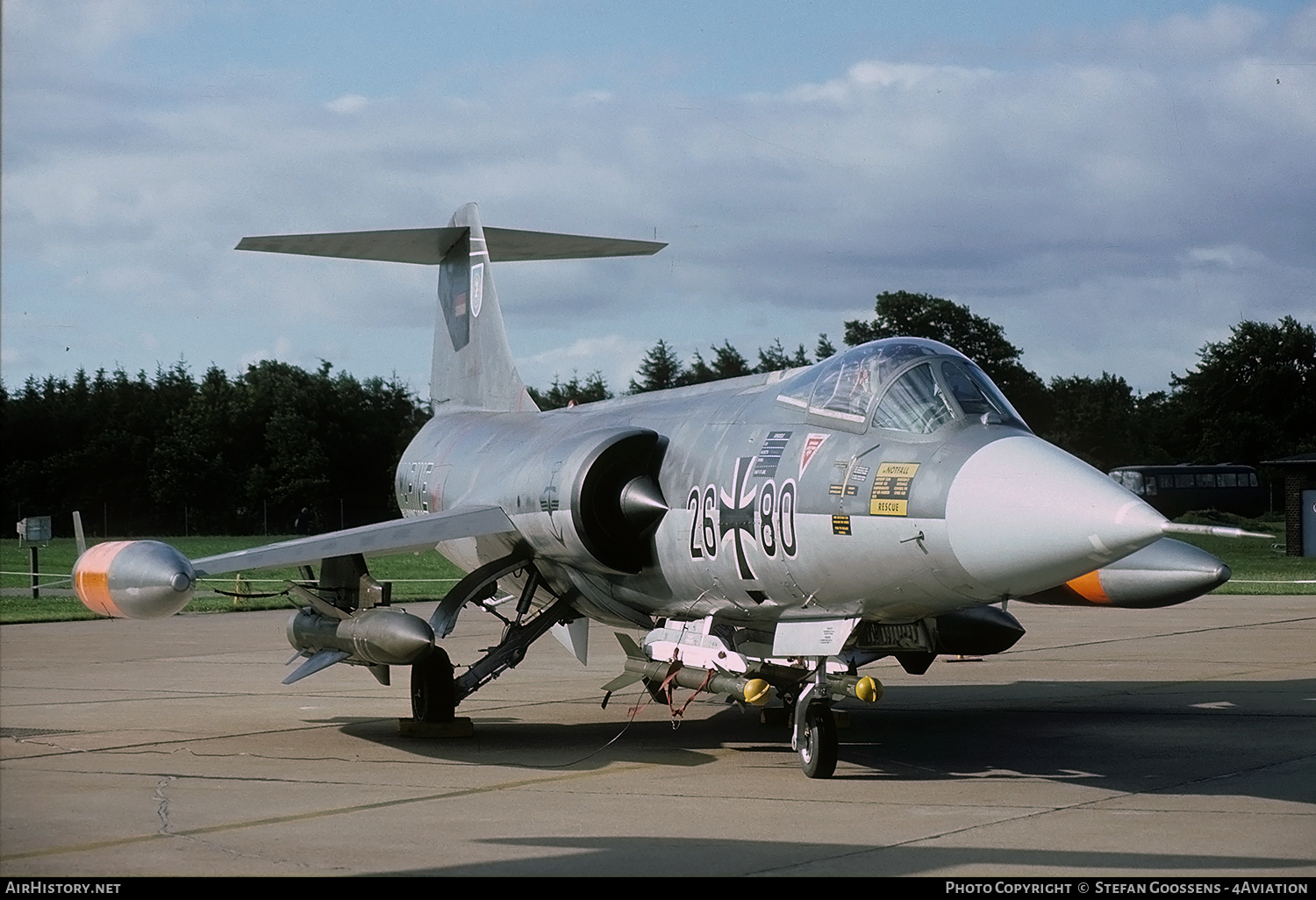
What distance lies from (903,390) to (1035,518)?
1563 millimetres

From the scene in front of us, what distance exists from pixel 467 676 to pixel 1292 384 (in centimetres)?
7303

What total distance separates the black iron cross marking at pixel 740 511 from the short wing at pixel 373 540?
2473mm

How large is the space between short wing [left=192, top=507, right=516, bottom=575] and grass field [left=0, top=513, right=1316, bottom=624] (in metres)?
8.17

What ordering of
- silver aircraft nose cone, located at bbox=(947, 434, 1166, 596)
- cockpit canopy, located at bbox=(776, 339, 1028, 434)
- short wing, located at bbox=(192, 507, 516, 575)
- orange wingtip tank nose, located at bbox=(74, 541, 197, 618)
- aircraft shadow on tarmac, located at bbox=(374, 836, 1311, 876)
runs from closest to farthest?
aircraft shadow on tarmac, located at bbox=(374, 836, 1311, 876) < silver aircraft nose cone, located at bbox=(947, 434, 1166, 596) < cockpit canopy, located at bbox=(776, 339, 1028, 434) < orange wingtip tank nose, located at bbox=(74, 541, 197, 618) < short wing, located at bbox=(192, 507, 516, 575)

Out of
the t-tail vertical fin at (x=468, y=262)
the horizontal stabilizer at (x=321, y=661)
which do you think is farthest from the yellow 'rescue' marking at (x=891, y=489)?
the t-tail vertical fin at (x=468, y=262)

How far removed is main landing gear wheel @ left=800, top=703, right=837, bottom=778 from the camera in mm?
9320

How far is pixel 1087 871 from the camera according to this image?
254 inches

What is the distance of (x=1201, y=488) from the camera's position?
6219cm

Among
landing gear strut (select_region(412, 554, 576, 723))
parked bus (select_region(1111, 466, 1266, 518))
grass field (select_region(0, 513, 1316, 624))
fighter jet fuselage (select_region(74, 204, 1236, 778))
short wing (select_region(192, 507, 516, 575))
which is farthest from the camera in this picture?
parked bus (select_region(1111, 466, 1266, 518))

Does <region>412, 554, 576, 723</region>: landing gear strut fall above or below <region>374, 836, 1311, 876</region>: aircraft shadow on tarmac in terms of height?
above

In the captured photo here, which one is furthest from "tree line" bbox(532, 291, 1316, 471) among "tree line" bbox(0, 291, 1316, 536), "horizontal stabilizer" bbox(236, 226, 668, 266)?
"horizontal stabilizer" bbox(236, 226, 668, 266)

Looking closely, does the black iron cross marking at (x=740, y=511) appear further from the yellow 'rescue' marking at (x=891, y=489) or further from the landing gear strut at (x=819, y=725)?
the yellow 'rescue' marking at (x=891, y=489)

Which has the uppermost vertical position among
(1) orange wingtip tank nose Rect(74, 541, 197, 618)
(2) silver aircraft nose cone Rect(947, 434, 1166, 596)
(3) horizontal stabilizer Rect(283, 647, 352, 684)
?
(2) silver aircraft nose cone Rect(947, 434, 1166, 596)

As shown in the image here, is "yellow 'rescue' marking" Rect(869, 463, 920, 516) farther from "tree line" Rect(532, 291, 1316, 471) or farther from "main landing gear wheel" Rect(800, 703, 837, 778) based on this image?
"tree line" Rect(532, 291, 1316, 471)
